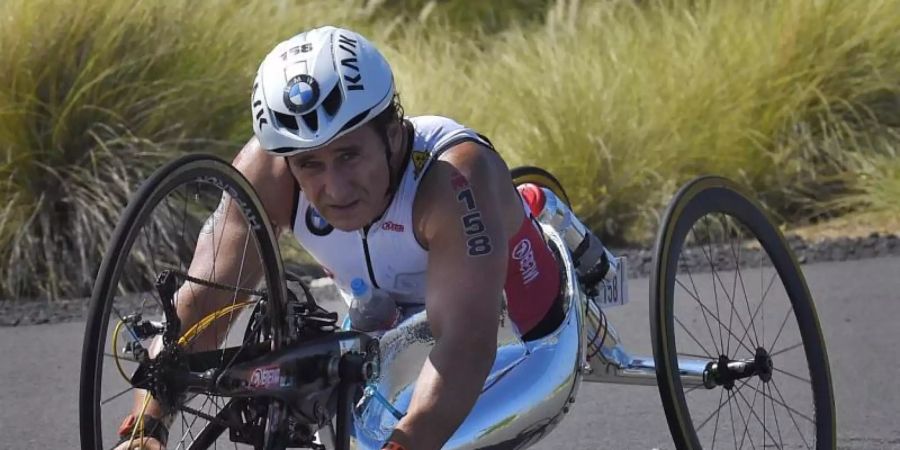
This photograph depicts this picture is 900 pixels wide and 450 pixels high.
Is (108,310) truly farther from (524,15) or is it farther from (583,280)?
(524,15)

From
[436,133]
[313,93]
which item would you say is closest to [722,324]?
[436,133]

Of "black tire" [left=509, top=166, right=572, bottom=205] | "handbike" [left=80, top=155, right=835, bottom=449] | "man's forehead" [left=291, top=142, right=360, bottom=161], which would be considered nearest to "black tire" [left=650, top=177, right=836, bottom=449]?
"handbike" [left=80, top=155, right=835, bottom=449]

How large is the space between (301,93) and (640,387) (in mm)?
3403

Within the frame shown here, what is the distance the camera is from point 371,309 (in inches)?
151

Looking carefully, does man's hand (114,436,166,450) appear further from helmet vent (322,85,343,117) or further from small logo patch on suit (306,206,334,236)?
helmet vent (322,85,343,117)

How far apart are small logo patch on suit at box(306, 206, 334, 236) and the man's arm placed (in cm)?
25

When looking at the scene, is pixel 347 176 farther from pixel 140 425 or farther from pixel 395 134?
pixel 140 425

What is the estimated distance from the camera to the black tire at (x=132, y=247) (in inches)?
125

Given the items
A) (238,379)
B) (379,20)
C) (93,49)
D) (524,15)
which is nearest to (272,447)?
(238,379)

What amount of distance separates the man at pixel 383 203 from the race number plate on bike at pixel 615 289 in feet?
2.35

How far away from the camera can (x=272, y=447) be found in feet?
11.7

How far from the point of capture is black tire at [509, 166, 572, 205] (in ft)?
15.7

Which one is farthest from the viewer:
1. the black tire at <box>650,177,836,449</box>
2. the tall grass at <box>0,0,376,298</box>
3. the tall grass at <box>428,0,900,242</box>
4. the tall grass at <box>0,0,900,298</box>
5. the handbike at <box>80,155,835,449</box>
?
the tall grass at <box>428,0,900,242</box>

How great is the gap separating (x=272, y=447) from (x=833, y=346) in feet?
13.3
